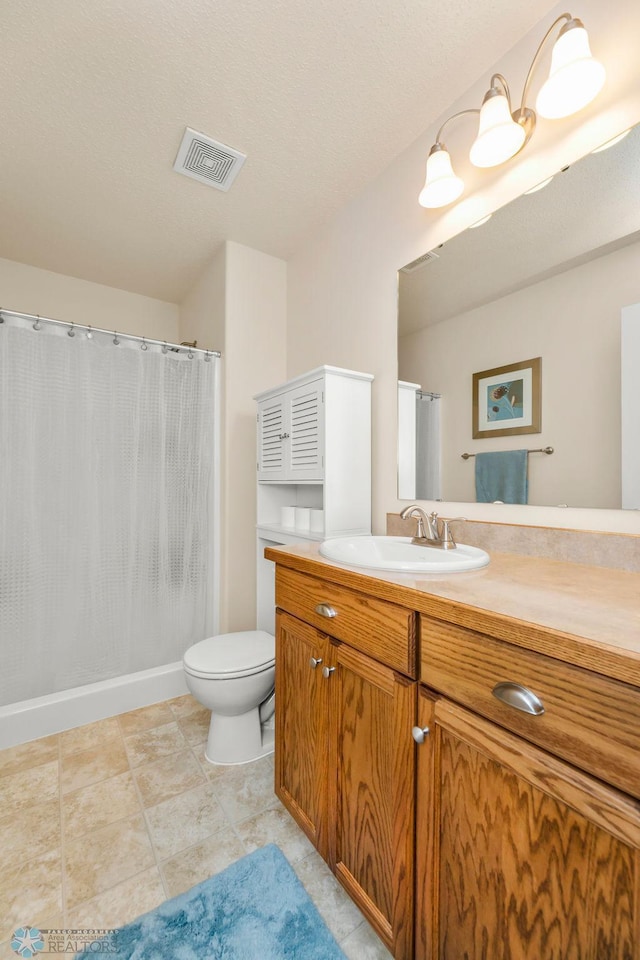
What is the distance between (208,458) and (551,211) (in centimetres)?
180

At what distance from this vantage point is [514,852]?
63cm

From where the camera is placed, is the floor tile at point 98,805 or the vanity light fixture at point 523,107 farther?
the floor tile at point 98,805

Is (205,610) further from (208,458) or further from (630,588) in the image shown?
(630,588)

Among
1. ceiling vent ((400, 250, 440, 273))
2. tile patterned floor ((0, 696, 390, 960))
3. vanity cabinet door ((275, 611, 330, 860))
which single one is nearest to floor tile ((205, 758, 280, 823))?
tile patterned floor ((0, 696, 390, 960))

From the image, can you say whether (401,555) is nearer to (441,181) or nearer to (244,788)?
(244,788)

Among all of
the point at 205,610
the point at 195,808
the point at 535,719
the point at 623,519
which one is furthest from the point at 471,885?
the point at 205,610

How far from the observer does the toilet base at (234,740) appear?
157cm

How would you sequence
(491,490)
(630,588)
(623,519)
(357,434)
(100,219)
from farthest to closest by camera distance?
(100,219) < (357,434) < (491,490) < (623,519) < (630,588)

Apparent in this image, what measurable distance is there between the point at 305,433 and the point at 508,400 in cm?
82

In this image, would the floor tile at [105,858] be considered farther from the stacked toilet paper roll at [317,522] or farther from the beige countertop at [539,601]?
the stacked toilet paper roll at [317,522]

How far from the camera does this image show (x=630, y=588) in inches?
32.7

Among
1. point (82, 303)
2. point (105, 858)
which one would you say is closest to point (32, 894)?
point (105, 858)

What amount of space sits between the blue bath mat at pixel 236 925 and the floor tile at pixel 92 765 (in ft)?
2.06

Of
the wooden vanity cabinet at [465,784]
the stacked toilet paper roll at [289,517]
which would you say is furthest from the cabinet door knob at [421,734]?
the stacked toilet paper roll at [289,517]
